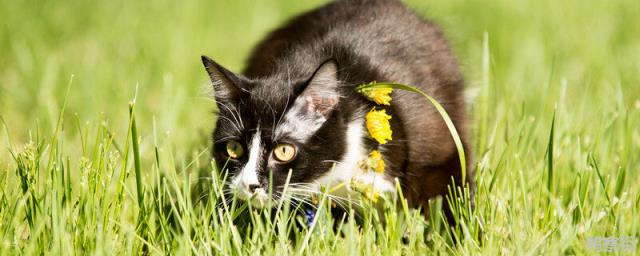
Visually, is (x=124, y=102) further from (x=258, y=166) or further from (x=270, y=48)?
(x=258, y=166)

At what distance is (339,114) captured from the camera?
2.34 meters

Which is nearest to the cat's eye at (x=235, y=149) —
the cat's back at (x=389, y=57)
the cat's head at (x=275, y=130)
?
the cat's head at (x=275, y=130)

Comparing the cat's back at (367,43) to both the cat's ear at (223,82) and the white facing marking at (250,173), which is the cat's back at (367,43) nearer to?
the cat's ear at (223,82)

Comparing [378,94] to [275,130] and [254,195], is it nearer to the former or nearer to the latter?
[275,130]

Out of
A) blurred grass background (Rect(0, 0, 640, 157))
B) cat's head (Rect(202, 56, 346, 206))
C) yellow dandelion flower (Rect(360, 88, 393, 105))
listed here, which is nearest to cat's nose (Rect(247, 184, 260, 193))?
cat's head (Rect(202, 56, 346, 206))

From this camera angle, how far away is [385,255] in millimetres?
2062

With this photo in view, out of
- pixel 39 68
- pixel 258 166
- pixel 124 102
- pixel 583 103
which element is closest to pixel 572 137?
pixel 583 103

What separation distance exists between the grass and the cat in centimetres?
12

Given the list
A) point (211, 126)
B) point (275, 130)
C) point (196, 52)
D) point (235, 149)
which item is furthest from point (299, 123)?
point (196, 52)

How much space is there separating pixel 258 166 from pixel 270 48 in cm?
125

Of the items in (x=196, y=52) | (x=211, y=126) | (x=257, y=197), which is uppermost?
(x=196, y=52)

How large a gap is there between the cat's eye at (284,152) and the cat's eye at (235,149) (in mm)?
133

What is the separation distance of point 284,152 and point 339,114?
246 mm

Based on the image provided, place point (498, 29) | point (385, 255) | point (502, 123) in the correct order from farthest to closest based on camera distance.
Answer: point (498, 29) → point (502, 123) → point (385, 255)
